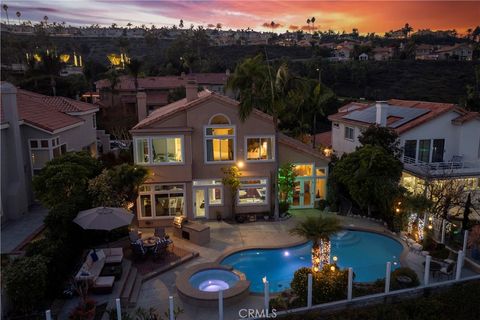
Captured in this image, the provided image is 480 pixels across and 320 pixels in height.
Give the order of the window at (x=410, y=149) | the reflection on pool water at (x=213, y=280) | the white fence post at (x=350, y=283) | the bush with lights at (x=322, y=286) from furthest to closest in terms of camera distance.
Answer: the window at (x=410, y=149)
the reflection on pool water at (x=213, y=280)
the bush with lights at (x=322, y=286)
the white fence post at (x=350, y=283)

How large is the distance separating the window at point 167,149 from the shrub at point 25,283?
1022 cm

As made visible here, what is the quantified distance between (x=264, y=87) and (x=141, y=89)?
45553 mm

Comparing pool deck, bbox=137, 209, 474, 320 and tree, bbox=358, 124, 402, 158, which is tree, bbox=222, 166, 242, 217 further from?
tree, bbox=358, 124, 402, 158

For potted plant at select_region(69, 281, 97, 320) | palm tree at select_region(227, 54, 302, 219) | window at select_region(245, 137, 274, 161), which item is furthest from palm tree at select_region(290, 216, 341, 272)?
window at select_region(245, 137, 274, 161)

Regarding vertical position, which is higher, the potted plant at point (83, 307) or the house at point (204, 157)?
the house at point (204, 157)

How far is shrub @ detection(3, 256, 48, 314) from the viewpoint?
10.0 metres

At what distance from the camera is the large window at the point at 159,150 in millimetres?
20234

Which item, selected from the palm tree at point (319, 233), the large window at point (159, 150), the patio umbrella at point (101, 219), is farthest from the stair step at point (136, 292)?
the large window at point (159, 150)

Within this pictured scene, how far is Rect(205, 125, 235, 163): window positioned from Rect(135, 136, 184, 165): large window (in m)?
1.52

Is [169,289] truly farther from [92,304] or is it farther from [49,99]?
[49,99]

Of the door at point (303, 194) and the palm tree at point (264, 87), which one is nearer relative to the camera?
→ the palm tree at point (264, 87)

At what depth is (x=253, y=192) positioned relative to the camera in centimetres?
2183

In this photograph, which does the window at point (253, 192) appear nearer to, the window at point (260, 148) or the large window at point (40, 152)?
the window at point (260, 148)

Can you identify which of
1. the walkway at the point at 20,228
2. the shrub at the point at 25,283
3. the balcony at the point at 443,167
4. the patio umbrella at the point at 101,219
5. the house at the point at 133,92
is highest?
the house at the point at 133,92
